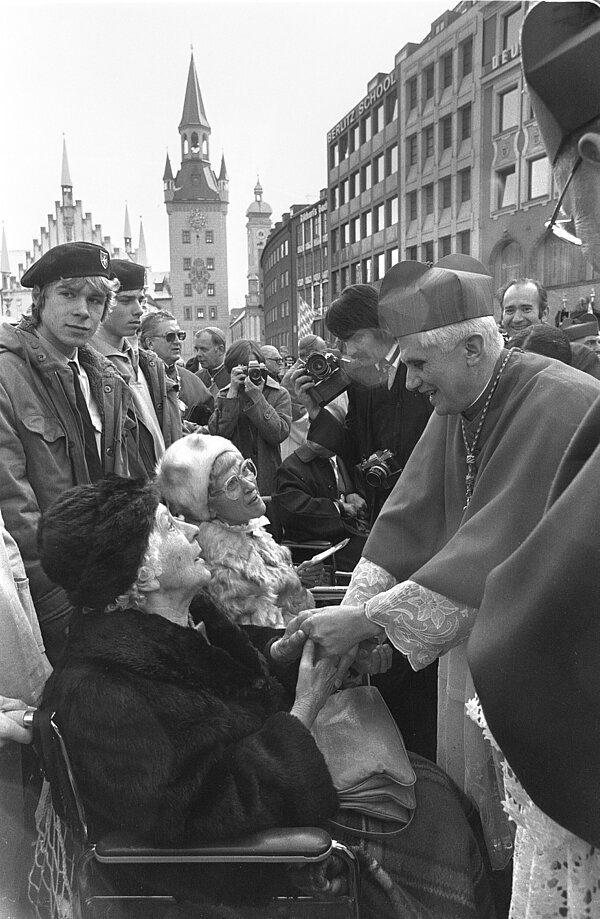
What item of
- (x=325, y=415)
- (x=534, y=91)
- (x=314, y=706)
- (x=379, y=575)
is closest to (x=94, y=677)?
(x=314, y=706)

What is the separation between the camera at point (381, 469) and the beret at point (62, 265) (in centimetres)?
141

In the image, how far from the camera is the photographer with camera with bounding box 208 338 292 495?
478cm

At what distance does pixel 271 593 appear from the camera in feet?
8.62

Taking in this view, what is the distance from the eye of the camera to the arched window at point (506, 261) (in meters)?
6.73

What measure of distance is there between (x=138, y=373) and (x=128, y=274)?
0.55m

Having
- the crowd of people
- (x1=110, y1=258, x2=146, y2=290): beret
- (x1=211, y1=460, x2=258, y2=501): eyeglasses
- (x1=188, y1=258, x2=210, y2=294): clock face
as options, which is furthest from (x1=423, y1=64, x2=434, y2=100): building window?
(x1=211, y1=460, x2=258, y2=501): eyeglasses

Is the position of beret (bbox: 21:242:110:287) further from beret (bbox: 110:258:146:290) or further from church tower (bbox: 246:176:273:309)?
beret (bbox: 110:258:146:290)

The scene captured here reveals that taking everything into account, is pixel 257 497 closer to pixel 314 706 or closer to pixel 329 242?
pixel 314 706

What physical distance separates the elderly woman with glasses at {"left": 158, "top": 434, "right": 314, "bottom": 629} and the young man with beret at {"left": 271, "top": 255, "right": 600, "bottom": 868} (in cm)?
45

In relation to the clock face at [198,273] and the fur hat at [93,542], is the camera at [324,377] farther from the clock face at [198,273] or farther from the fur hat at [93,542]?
the fur hat at [93,542]

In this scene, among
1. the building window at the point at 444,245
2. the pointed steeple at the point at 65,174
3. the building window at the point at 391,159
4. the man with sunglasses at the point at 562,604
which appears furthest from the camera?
the building window at the point at 444,245

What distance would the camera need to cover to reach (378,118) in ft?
17.0

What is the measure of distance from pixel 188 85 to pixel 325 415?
1.54m

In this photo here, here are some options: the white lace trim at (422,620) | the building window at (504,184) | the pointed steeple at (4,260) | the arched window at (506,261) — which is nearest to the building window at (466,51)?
the arched window at (506,261)
